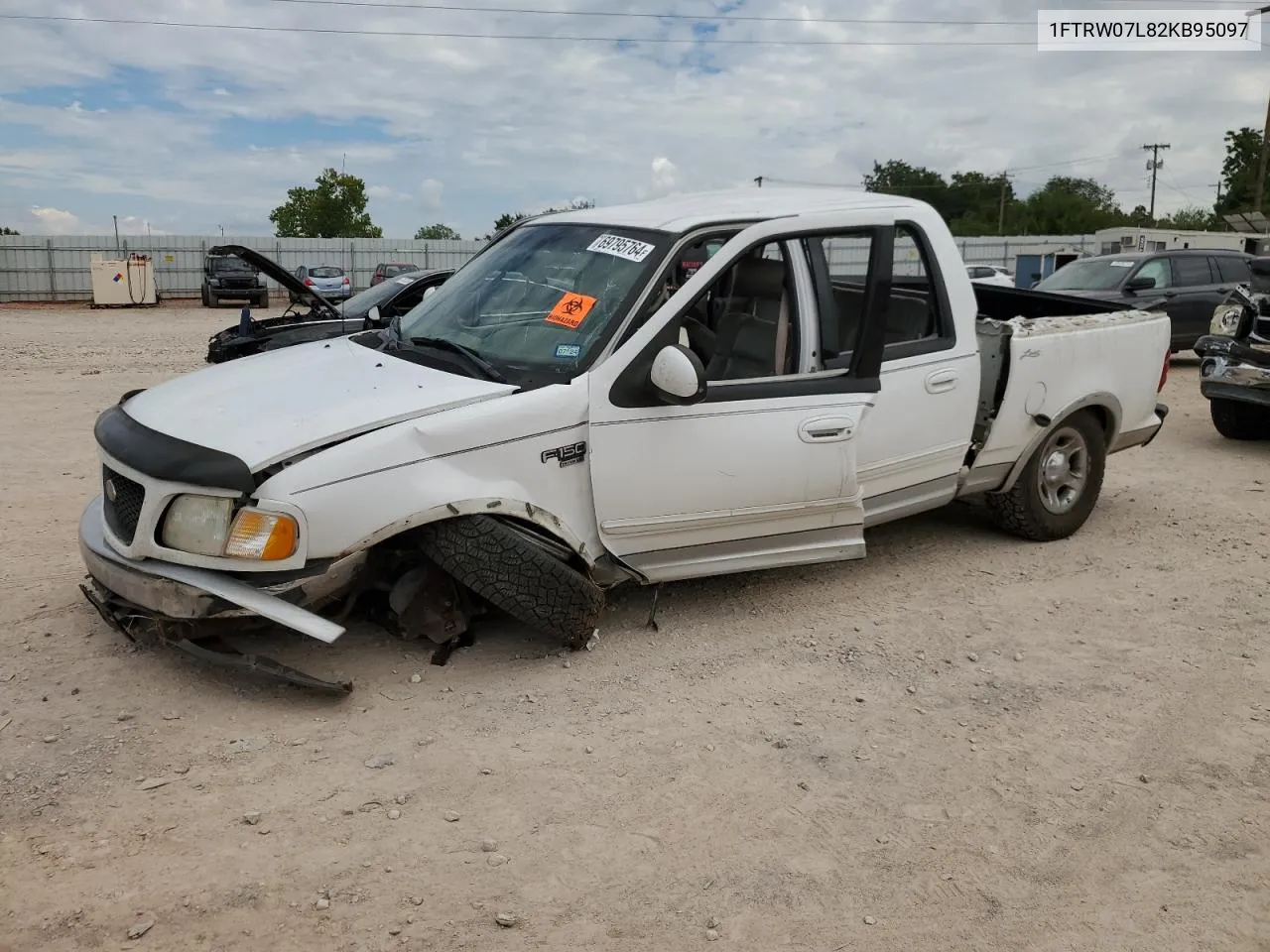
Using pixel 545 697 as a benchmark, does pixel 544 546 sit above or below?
above

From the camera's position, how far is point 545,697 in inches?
158

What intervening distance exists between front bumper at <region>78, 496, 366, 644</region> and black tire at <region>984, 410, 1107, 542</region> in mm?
3729

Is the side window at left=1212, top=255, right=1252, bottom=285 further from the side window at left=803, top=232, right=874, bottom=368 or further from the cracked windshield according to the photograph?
the cracked windshield

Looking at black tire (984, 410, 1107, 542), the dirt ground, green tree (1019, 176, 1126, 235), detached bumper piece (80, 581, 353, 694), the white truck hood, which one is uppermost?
green tree (1019, 176, 1126, 235)

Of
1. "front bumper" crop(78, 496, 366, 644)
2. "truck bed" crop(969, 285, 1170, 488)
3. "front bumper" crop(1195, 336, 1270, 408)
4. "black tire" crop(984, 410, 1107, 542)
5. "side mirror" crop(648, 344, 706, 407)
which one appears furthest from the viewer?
"front bumper" crop(1195, 336, 1270, 408)

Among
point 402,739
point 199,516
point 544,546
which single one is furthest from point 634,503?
point 199,516

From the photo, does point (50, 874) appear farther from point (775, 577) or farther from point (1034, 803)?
point (775, 577)

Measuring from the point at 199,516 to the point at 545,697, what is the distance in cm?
139

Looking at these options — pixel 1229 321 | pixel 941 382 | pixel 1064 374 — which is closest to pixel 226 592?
pixel 941 382

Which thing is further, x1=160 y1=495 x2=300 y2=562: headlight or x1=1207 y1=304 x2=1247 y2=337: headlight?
x1=1207 y1=304 x2=1247 y2=337: headlight

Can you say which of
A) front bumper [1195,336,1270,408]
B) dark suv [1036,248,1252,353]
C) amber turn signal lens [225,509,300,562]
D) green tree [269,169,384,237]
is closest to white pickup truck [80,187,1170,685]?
amber turn signal lens [225,509,300,562]

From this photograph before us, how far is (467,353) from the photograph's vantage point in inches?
173

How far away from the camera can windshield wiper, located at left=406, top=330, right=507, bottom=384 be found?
165 inches

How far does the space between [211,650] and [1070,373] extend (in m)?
4.53
